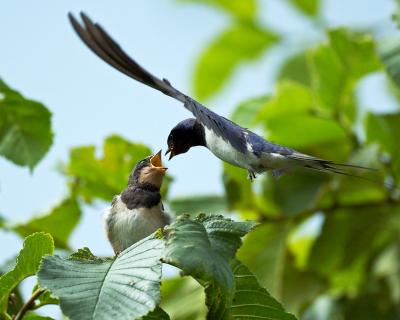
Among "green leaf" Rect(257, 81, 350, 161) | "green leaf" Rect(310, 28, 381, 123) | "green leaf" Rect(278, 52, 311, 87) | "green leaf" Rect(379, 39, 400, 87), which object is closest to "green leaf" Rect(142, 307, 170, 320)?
"green leaf" Rect(379, 39, 400, 87)

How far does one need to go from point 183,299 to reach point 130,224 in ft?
4.48

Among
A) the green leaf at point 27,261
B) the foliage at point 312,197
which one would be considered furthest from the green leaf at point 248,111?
the green leaf at point 27,261

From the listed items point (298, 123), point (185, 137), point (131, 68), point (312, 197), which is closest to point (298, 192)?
point (312, 197)

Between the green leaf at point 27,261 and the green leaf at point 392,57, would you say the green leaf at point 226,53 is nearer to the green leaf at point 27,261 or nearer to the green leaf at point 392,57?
the green leaf at point 392,57

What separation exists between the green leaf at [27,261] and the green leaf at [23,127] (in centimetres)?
118

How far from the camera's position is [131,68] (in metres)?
2.82

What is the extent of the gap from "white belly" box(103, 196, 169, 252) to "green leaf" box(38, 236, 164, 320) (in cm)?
104

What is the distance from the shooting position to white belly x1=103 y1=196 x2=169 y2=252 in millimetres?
3494

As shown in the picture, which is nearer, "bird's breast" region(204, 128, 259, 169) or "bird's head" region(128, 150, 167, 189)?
"bird's breast" region(204, 128, 259, 169)

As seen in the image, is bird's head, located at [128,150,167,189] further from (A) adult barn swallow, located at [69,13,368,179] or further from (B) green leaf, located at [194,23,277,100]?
(B) green leaf, located at [194,23,277,100]

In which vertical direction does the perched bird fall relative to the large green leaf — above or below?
below

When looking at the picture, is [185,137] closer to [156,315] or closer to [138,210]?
[138,210]

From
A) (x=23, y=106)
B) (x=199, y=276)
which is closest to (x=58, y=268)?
(x=199, y=276)

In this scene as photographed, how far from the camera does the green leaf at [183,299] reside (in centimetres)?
468
